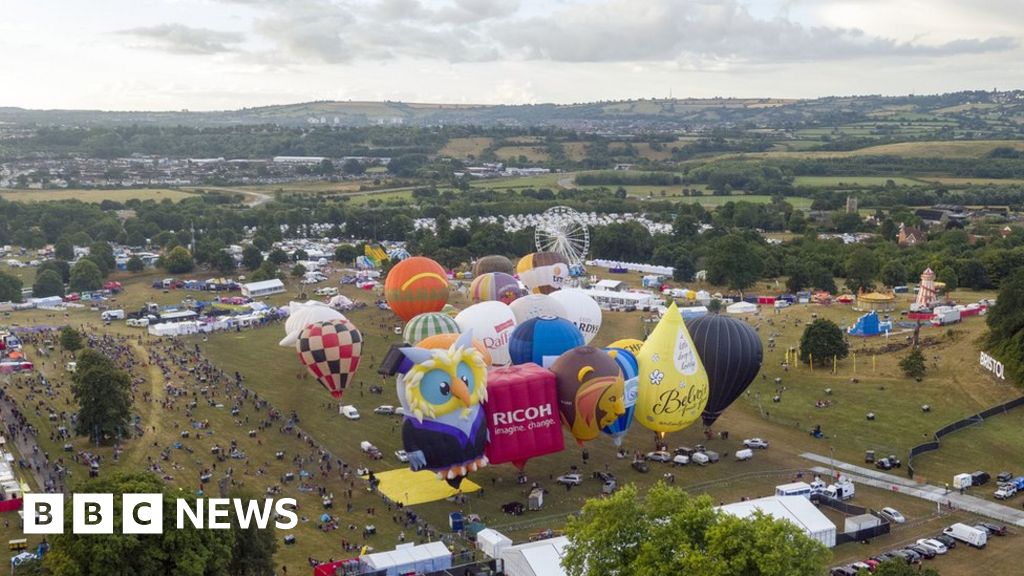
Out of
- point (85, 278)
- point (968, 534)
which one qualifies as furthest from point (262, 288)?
point (968, 534)

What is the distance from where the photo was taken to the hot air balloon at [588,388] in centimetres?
3322

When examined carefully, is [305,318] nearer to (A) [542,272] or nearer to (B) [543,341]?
(B) [543,341]

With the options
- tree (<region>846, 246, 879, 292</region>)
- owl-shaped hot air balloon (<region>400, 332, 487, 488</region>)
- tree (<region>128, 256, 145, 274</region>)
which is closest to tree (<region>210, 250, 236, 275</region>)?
tree (<region>128, 256, 145, 274</region>)

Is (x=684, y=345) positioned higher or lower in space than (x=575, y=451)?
higher

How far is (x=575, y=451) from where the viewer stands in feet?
121

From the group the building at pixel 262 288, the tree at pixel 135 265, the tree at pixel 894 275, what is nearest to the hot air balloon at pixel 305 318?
the building at pixel 262 288

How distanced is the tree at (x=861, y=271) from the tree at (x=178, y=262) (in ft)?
160

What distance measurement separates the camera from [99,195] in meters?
127

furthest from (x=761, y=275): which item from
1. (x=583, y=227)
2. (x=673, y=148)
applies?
(x=673, y=148)

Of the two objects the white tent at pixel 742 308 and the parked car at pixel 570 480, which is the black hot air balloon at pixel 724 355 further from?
the white tent at pixel 742 308

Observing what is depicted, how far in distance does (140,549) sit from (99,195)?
114371mm

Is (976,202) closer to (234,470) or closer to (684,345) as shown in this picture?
(684,345)

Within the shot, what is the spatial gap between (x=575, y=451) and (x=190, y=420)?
15.9m

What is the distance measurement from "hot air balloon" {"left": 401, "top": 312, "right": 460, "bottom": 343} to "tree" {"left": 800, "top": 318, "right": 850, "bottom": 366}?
58.2 ft
